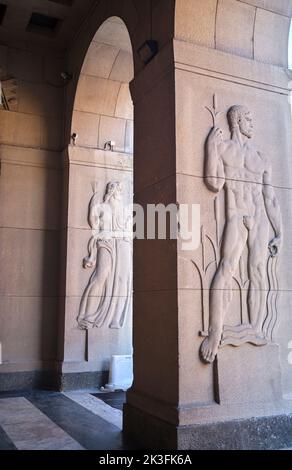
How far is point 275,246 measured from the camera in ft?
18.3

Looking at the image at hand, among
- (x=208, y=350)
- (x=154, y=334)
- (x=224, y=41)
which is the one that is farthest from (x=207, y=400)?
(x=224, y=41)

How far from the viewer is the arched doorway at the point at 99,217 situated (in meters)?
8.87

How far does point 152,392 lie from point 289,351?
1.66 metres

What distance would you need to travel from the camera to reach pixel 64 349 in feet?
28.8

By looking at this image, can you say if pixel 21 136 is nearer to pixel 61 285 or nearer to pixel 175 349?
pixel 61 285

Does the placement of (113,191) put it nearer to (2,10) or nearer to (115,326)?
(115,326)

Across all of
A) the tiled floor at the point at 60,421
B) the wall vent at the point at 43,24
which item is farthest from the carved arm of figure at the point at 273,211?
the wall vent at the point at 43,24

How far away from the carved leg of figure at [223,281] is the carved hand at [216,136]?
89 cm

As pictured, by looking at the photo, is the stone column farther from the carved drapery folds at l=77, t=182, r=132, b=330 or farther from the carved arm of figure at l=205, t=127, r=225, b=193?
the carved drapery folds at l=77, t=182, r=132, b=330

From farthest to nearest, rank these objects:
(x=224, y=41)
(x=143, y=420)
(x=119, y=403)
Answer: (x=119, y=403) → (x=224, y=41) → (x=143, y=420)

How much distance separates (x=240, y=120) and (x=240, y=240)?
4.72 feet

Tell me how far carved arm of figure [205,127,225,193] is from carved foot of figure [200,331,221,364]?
63.1 inches

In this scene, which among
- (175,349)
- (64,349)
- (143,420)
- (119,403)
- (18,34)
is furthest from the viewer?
(18,34)

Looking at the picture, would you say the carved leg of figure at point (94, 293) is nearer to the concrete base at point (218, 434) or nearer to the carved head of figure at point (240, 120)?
the concrete base at point (218, 434)
